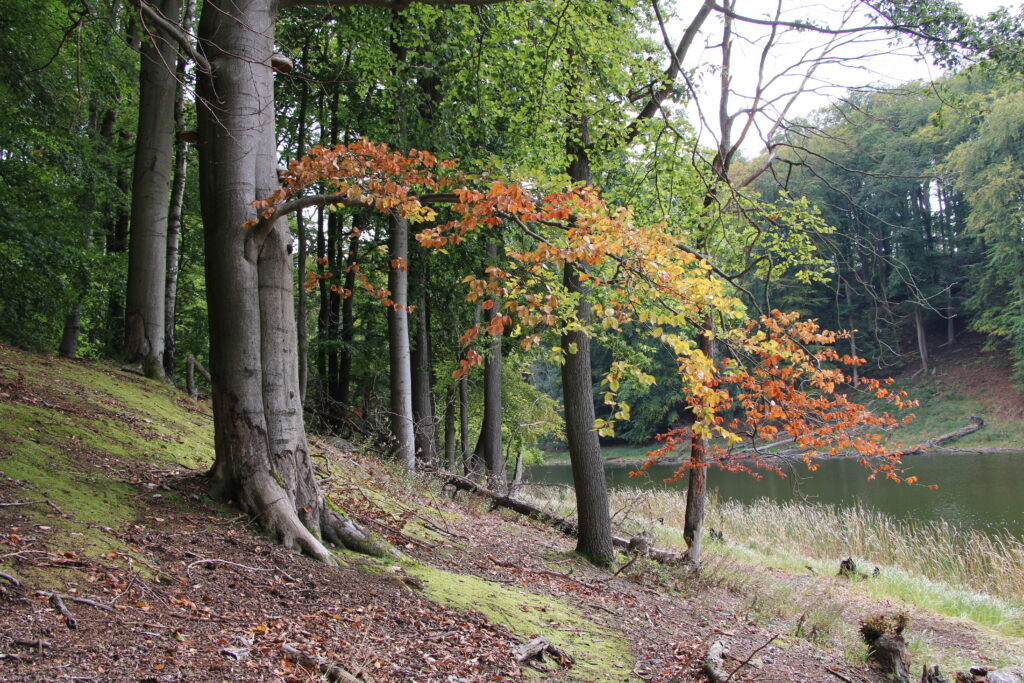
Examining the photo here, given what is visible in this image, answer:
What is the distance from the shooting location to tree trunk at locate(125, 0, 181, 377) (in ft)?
29.6

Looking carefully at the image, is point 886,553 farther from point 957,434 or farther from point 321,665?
point 957,434

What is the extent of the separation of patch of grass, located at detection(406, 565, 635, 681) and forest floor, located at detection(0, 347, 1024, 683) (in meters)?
0.02

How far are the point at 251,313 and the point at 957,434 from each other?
3556 cm

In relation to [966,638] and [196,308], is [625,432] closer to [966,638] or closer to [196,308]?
[196,308]

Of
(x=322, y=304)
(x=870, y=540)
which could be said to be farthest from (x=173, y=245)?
(x=870, y=540)

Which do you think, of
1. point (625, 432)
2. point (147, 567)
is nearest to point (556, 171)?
point (147, 567)

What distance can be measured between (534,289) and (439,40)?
685 cm

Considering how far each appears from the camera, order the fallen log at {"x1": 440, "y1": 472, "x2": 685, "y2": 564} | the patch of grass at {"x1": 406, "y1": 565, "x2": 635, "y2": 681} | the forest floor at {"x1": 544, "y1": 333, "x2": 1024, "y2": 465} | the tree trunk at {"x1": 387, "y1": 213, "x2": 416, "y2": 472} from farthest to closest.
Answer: the forest floor at {"x1": 544, "y1": 333, "x2": 1024, "y2": 465}
the tree trunk at {"x1": 387, "y1": 213, "x2": 416, "y2": 472}
the fallen log at {"x1": 440, "y1": 472, "x2": 685, "y2": 564}
the patch of grass at {"x1": 406, "y1": 565, "x2": 635, "y2": 681}

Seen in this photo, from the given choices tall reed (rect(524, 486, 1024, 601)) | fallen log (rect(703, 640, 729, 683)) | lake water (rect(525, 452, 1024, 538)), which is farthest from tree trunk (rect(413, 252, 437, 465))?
fallen log (rect(703, 640, 729, 683))

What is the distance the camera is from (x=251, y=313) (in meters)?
4.87

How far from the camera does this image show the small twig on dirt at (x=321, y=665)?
10.3ft

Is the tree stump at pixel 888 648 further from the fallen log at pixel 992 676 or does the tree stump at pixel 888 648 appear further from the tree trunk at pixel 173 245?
the tree trunk at pixel 173 245

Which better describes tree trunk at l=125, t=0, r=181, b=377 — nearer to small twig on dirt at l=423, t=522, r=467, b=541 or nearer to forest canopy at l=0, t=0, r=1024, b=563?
forest canopy at l=0, t=0, r=1024, b=563

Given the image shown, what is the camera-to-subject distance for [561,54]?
7078 mm
